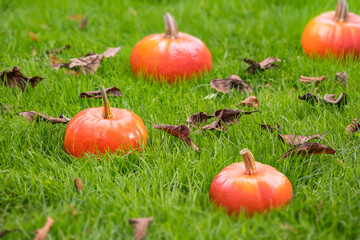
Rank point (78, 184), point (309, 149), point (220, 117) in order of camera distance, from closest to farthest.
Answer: point (78, 184) < point (309, 149) < point (220, 117)

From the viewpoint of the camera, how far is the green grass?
216 centimetres

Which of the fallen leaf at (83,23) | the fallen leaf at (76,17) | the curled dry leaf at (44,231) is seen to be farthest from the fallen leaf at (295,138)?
the fallen leaf at (76,17)

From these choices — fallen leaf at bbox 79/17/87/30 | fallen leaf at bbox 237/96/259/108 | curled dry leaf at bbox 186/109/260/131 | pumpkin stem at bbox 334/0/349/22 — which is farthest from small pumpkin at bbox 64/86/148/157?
fallen leaf at bbox 79/17/87/30

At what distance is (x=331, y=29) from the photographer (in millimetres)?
4391

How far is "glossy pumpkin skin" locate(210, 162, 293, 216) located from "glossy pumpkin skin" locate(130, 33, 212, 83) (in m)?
1.80

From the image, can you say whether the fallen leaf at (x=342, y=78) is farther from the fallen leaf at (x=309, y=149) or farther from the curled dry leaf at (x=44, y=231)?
the curled dry leaf at (x=44, y=231)

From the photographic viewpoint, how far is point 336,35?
4.36m

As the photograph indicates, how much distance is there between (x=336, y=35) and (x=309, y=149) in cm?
214

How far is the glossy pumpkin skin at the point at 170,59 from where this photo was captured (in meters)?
3.96

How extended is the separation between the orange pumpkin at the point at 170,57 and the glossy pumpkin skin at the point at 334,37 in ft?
4.00

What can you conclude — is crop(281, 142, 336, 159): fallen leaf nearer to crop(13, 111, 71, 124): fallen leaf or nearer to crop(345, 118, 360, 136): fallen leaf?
crop(345, 118, 360, 136): fallen leaf

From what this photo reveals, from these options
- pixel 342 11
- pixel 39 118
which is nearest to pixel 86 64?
pixel 39 118

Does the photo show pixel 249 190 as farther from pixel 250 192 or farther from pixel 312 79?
pixel 312 79

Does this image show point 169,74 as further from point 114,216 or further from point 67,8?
point 67,8
